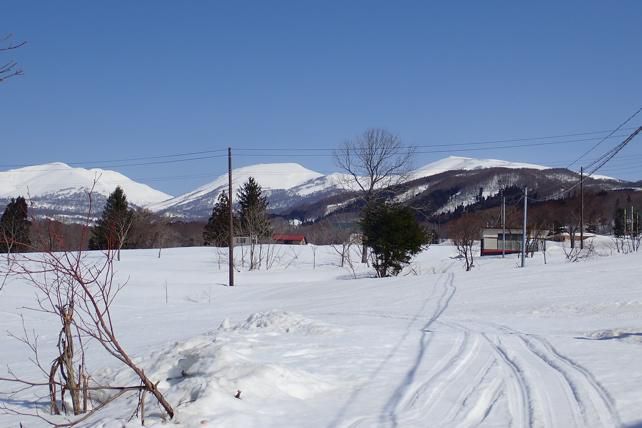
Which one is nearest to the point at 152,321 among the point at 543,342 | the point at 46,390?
the point at 46,390

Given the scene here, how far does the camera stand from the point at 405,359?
8.87 metres

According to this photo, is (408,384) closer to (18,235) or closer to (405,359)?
(405,359)

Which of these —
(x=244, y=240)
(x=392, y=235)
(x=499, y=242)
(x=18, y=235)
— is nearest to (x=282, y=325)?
(x=18, y=235)

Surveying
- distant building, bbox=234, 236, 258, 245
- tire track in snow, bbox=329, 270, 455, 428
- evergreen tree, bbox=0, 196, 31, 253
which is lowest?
tire track in snow, bbox=329, 270, 455, 428

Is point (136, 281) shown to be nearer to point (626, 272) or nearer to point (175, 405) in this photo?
point (626, 272)

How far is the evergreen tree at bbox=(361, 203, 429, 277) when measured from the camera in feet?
103

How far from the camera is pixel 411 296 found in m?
20.7

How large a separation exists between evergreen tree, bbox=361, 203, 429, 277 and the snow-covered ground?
9.73 meters

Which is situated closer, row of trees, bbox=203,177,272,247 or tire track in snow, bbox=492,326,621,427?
tire track in snow, bbox=492,326,621,427

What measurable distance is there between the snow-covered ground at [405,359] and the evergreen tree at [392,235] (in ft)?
31.9

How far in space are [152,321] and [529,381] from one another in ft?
45.5

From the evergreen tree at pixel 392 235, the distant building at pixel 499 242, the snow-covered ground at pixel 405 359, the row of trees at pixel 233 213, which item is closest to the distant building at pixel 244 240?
the row of trees at pixel 233 213

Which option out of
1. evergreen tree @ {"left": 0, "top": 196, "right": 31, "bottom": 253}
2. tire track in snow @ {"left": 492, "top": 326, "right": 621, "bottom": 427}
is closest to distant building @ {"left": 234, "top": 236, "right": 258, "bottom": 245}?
evergreen tree @ {"left": 0, "top": 196, "right": 31, "bottom": 253}

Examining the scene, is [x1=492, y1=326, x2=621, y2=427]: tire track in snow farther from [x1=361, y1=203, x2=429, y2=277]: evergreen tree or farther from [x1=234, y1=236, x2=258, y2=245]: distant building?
[x1=234, y1=236, x2=258, y2=245]: distant building
